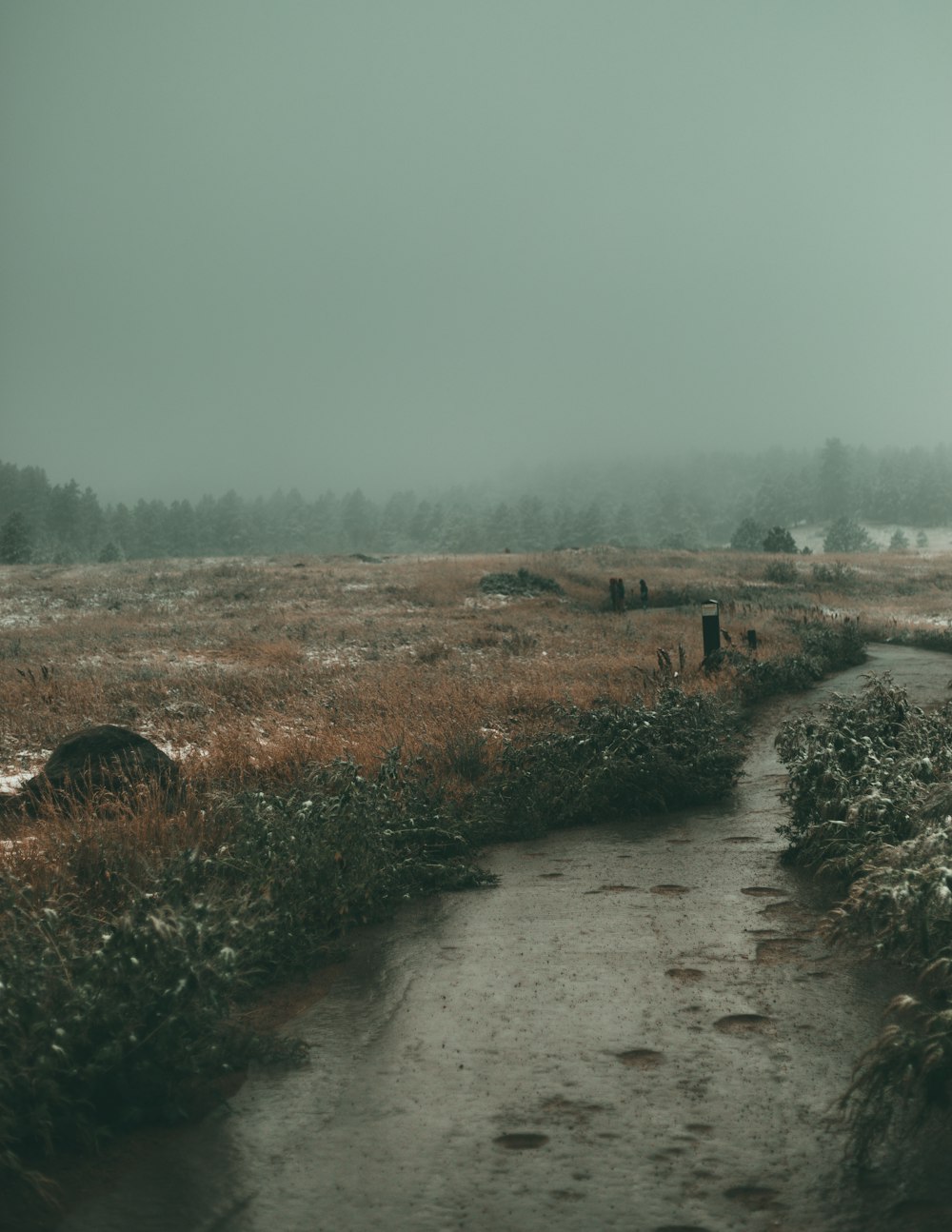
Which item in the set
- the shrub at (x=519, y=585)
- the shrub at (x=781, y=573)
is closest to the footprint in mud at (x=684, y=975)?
the shrub at (x=519, y=585)

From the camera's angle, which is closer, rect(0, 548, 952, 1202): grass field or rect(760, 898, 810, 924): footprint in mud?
rect(0, 548, 952, 1202): grass field

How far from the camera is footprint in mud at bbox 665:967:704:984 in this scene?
18.2 feet

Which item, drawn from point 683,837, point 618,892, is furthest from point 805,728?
point 618,892

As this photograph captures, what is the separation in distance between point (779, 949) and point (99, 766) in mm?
6038

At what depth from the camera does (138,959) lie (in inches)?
181

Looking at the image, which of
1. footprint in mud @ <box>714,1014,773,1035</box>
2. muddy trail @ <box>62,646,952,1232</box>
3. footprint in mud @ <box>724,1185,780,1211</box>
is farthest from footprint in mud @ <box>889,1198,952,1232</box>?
footprint in mud @ <box>714,1014,773,1035</box>

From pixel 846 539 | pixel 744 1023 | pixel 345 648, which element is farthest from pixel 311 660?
pixel 846 539

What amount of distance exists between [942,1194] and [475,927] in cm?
360

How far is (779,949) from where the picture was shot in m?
5.98

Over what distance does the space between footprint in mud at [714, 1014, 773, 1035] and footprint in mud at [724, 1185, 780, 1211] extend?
1.28 meters

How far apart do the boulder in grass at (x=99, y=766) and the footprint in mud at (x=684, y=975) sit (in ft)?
15.0

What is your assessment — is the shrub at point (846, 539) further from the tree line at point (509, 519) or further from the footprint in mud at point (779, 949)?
the footprint in mud at point (779, 949)

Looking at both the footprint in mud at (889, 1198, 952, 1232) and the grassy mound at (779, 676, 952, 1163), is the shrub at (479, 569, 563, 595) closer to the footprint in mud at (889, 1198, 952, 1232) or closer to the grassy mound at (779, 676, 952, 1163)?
the grassy mound at (779, 676, 952, 1163)

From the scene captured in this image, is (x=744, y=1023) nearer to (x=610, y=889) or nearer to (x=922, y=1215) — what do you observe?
A: (x=922, y=1215)
